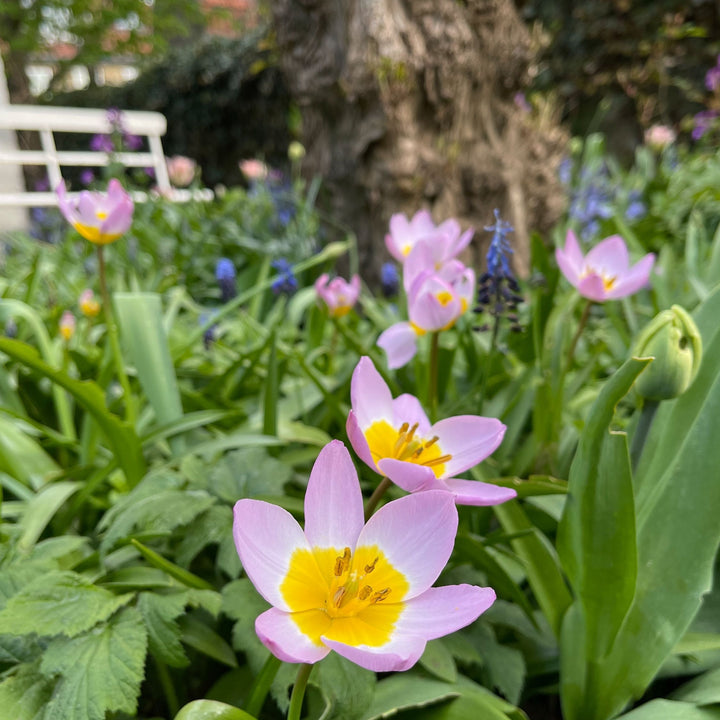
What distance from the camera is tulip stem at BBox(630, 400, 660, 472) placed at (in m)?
0.74

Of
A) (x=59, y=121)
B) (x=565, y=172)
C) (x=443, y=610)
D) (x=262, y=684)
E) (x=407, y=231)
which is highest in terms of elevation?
(x=59, y=121)

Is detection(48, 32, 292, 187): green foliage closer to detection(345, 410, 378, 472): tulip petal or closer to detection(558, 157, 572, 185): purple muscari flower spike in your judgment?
detection(558, 157, 572, 185): purple muscari flower spike

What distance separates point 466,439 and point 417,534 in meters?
0.16

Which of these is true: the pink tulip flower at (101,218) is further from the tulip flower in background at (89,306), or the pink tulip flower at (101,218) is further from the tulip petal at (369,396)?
the tulip petal at (369,396)

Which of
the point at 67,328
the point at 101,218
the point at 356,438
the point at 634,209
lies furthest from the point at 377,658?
the point at 634,209

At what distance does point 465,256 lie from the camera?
2311mm

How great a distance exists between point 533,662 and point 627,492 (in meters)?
0.35

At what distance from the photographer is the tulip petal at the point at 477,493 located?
21.1 inches

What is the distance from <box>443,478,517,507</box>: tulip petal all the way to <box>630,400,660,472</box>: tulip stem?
27cm

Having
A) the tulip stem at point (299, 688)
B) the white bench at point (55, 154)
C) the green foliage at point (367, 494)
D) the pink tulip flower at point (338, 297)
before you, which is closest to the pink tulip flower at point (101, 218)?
the green foliage at point (367, 494)

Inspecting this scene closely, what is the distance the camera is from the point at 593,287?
0.97 metres

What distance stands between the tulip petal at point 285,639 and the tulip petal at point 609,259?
0.85 m

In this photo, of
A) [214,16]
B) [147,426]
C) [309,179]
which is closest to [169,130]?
[214,16]

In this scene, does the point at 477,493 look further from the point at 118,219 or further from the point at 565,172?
the point at 565,172
